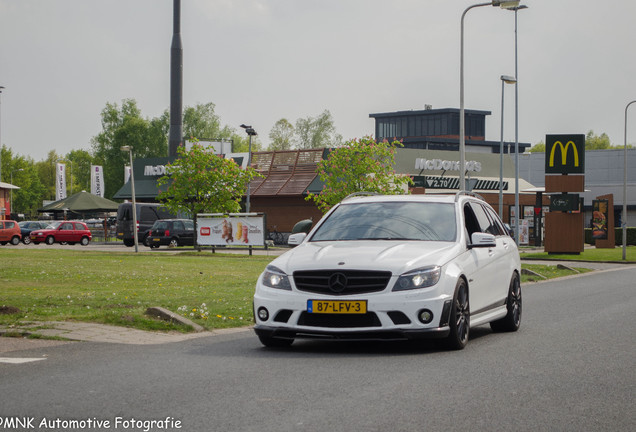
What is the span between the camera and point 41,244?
195 feet

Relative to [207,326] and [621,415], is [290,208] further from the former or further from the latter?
[621,415]

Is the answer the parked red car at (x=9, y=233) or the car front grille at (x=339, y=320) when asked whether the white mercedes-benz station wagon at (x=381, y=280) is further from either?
the parked red car at (x=9, y=233)

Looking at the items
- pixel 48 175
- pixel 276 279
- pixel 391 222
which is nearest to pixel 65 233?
pixel 391 222

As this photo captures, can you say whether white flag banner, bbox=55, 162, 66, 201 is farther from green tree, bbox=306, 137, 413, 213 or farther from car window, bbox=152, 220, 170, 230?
green tree, bbox=306, 137, 413, 213

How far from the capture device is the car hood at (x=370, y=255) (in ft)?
29.1

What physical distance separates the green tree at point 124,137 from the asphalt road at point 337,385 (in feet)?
332

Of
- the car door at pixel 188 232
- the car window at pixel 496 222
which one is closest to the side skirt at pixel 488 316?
the car window at pixel 496 222

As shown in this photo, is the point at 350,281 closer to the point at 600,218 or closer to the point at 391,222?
the point at 391,222

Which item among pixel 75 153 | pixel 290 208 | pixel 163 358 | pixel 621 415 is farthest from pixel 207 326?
pixel 75 153

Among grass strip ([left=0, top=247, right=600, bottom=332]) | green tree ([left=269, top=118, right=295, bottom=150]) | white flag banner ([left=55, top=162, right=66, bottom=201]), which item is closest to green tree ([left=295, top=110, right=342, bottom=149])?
green tree ([left=269, top=118, right=295, bottom=150])

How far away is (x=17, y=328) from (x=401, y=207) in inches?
181

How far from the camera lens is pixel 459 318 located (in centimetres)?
931

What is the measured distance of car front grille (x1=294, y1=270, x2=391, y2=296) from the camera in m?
8.81

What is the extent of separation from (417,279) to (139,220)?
4722cm
